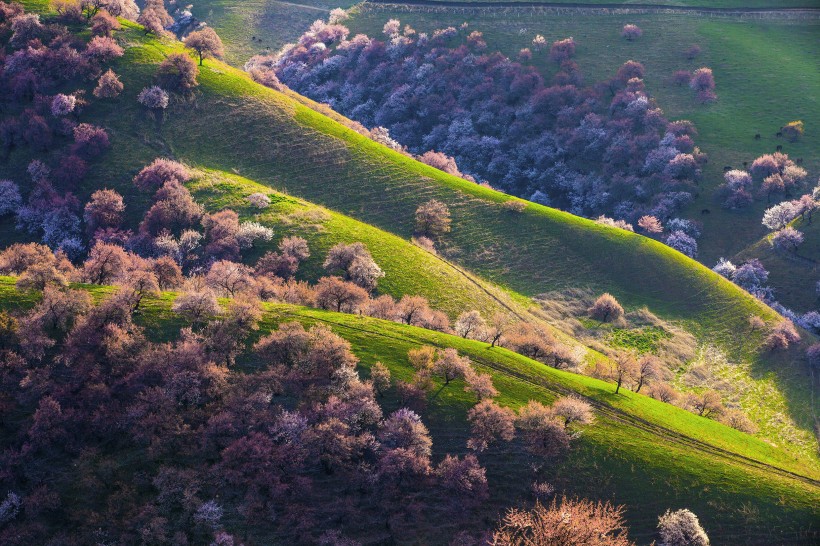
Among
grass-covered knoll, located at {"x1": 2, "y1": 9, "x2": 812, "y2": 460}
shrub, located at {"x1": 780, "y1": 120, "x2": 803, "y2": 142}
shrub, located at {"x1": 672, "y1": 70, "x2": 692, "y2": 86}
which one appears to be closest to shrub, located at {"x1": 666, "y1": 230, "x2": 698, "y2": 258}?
grass-covered knoll, located at {"x1": 2, "y1": 9, "x2": 812, "y2": 460}

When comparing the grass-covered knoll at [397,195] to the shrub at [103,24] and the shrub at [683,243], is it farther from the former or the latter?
the shrub at [683,243]

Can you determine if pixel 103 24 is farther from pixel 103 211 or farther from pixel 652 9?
pixel 652 9

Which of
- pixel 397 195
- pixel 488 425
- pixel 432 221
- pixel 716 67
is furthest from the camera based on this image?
pixel 716 67

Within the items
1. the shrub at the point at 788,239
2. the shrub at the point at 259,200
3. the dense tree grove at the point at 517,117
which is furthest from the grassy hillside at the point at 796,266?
the shrub at the point at 259,200

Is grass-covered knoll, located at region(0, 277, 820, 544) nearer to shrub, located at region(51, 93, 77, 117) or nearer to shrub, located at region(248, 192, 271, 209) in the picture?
shrub, located at region(248, 192, 271, 209)

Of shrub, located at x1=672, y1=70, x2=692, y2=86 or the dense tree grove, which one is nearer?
the dense tree grove

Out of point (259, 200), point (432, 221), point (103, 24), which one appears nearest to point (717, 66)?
point (432, 221)
